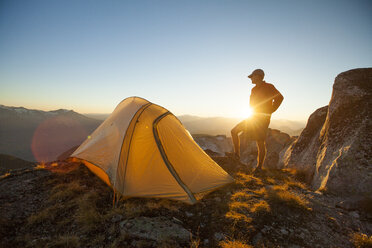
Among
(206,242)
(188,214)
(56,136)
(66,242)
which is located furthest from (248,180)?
(56,136)

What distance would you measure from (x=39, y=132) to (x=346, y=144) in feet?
564

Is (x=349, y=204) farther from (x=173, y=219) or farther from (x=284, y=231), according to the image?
(x=173, y=219)

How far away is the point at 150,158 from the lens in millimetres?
4781

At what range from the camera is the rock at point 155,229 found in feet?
9.93

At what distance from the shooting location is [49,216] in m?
3.75

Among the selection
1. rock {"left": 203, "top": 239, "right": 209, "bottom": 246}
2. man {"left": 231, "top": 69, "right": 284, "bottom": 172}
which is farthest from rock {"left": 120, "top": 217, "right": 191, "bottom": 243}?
man {"left": 231, "top": 69, "right": 284, "bottom": 172}

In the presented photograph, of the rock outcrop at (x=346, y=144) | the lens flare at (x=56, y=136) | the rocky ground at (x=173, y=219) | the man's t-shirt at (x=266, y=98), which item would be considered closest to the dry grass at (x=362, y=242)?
the rocky ground at (x=173, y=219)

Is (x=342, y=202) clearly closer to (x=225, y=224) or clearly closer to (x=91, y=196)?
(x=225, y=224)

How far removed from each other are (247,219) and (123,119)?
4421 millimetres

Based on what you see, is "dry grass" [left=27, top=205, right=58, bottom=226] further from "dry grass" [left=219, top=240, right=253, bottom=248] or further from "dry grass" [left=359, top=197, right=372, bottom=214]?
"dry grass" [left=359, top=197, right=372, bottom=214]

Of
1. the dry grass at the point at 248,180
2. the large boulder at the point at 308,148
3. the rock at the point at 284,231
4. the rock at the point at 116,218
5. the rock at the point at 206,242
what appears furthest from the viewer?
the large boulder at the point at 308,148

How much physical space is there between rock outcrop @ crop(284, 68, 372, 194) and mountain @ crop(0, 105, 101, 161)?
106244mm

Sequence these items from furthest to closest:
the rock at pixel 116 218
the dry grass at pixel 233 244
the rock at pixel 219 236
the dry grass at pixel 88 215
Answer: the rock at pixel 116 218, the dry grass at pixel 88 215, the rock at pixel 219 236, the dry grass at pixel 233 244

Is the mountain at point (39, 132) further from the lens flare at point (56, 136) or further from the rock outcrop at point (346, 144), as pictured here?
the rock outcrop at point (346, 144)
